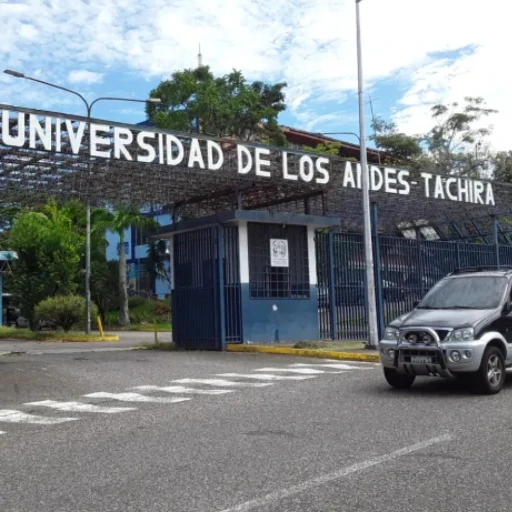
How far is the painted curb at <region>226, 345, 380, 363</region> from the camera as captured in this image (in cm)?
1581

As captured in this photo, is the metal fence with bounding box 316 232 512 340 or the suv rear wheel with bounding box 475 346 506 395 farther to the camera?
the metal fence with bounding box 316 232 512 340

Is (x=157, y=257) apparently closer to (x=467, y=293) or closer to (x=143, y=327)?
(x=143, y=327)

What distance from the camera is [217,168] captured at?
16953mm

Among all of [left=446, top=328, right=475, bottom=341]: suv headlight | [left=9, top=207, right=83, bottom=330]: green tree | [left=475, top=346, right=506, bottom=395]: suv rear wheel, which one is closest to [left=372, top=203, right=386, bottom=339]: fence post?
[left=475, top=346, right=506, bottom=395]: suv rear wheel

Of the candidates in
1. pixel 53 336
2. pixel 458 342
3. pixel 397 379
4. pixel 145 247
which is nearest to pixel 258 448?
pixel 458 342

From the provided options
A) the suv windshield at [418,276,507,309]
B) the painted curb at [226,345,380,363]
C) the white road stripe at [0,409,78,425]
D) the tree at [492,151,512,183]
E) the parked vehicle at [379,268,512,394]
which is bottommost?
the white road stripe at [0,409,78,425]

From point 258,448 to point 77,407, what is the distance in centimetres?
400

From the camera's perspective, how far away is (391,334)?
34.2ft

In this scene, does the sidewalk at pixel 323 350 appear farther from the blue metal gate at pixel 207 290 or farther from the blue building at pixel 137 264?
the blue building at pixel 137 264

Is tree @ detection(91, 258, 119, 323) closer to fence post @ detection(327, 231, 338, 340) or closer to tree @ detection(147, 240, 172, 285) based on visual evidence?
tree @ detection(147, 240, 172, 285)

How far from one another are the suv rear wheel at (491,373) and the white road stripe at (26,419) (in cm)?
543

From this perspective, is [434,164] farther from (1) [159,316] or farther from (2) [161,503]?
(2) [161,503]

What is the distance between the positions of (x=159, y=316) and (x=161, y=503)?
1641 inches

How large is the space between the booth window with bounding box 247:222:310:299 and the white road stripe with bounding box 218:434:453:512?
40.5 ft
